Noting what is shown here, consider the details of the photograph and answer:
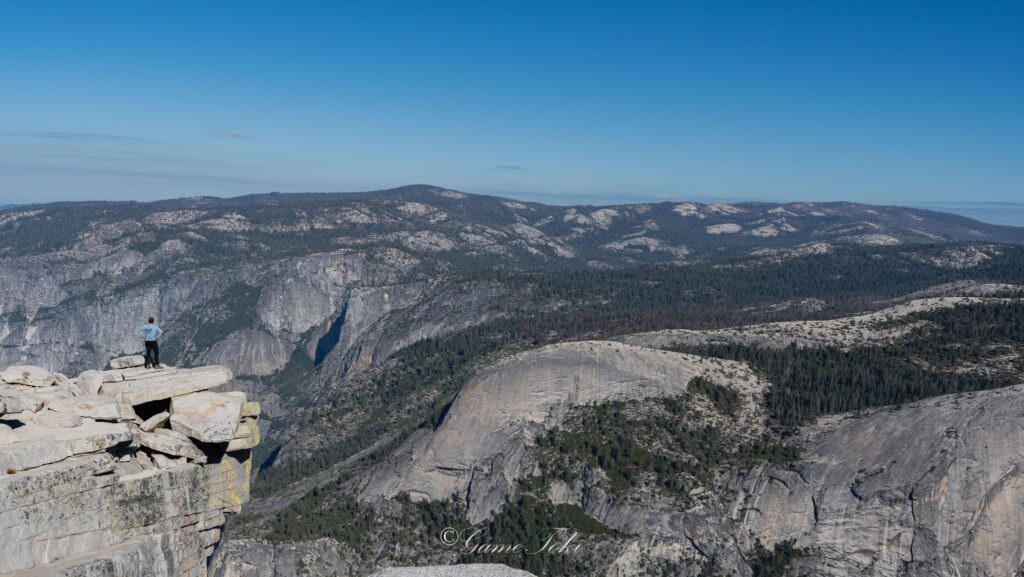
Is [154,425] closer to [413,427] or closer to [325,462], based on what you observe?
[413,427]

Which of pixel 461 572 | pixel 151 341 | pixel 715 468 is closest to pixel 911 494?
pixel 715 468

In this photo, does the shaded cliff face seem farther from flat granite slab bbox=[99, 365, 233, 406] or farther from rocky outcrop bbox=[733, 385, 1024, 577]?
flat granite slab bbox=[99, 365, 233, 406]

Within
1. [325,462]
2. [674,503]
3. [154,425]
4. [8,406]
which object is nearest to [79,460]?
[8,406]

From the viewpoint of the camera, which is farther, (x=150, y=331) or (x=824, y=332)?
(x=824, y=332)

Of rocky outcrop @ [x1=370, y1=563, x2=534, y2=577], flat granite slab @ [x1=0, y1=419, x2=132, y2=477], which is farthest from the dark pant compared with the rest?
rocky outcrop @ [x1=370, y1=563, x2=534, y2=577]

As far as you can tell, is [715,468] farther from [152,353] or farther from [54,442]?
[54,442]

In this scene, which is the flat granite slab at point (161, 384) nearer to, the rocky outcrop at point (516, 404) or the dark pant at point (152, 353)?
the dark pant at point (152, 353)

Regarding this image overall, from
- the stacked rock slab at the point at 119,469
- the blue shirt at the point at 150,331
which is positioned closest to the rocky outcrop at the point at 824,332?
the blue shirt at the point at 150,331
